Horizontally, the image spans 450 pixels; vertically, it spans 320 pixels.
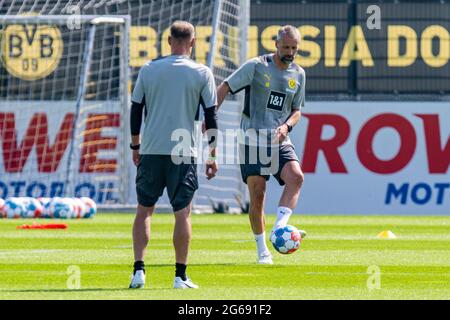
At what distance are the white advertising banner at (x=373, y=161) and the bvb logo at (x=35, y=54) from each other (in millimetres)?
4287

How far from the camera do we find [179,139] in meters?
9.79

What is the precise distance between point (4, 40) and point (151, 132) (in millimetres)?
14937

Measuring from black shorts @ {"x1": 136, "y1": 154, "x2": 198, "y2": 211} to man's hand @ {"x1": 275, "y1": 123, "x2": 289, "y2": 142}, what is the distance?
248cm

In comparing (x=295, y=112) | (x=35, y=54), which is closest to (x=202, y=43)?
(x=35, y=54)

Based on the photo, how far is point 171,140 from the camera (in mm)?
9828

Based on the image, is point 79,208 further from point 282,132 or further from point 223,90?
point 282,132

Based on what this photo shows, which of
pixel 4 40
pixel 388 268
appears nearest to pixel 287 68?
pixel 388 268

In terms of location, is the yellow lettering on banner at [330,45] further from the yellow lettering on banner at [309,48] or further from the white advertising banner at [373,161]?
the white advertising banner at [373,161]

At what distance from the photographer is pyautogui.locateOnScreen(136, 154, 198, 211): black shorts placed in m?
9.80

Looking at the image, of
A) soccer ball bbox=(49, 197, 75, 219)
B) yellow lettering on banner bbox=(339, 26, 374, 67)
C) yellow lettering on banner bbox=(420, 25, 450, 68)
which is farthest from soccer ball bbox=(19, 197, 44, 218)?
yellow lettering on banner bbox=(420, 25, 450, 68)

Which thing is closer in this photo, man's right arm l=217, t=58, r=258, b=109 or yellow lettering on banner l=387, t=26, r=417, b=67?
man's right arm l=217, t=58, r=258, b=109

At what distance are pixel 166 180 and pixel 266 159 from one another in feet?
8.98

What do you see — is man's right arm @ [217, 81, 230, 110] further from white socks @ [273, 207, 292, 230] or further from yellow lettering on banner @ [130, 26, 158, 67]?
yellow lettering on banner @ [130, 26, 158, 67]
